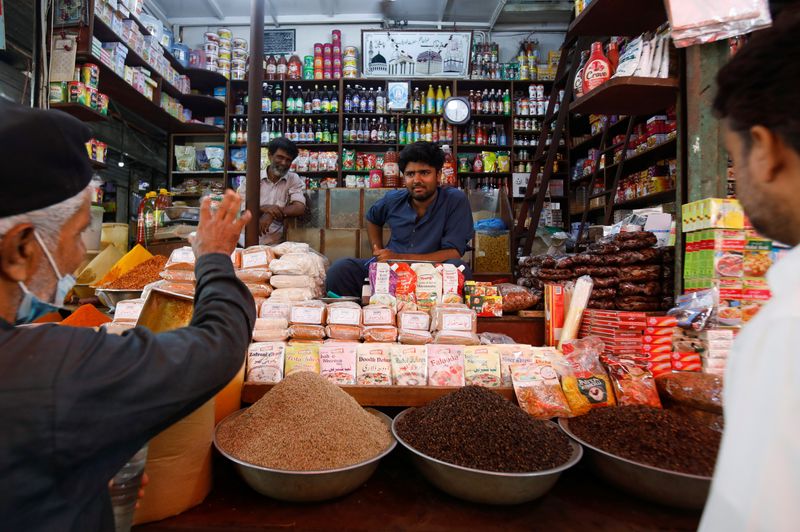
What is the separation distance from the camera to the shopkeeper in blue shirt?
101 inches

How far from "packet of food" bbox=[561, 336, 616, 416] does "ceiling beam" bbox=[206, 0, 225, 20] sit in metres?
6.68

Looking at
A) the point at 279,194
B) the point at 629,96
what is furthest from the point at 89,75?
the point at 629,96

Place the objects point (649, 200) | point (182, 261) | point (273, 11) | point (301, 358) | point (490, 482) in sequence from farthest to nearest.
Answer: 1. point (273, 11)
2. point (649, 200)
3. point (182, 261)
4. point (301, 358)
5. point (490, 482)

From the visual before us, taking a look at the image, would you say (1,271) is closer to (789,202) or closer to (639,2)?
(789,202)

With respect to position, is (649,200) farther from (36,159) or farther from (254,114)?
(36,159)

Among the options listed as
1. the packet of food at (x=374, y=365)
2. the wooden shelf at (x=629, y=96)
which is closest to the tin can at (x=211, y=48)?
the wooden shelf at (x=629, y=96)

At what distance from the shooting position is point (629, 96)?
1.95 m

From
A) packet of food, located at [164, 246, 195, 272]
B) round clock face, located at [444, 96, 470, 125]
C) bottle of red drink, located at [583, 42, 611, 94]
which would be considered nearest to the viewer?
packet of food, located at [164, 246, 195, 272]

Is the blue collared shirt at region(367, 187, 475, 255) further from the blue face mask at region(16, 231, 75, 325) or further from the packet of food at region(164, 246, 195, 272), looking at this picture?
the blue face mask at region(16, 231, 75, 325)

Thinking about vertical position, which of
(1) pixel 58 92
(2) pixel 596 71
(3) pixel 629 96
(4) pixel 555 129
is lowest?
(3) pixel 629 96

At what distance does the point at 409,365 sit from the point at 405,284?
523 millimetres

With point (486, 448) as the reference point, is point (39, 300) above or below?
above

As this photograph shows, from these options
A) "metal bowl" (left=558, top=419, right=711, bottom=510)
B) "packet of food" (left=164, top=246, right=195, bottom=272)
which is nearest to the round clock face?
"packet of food" (left=164, top=246, right=195, bottom=272)

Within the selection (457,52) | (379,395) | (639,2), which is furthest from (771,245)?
(457,52)
